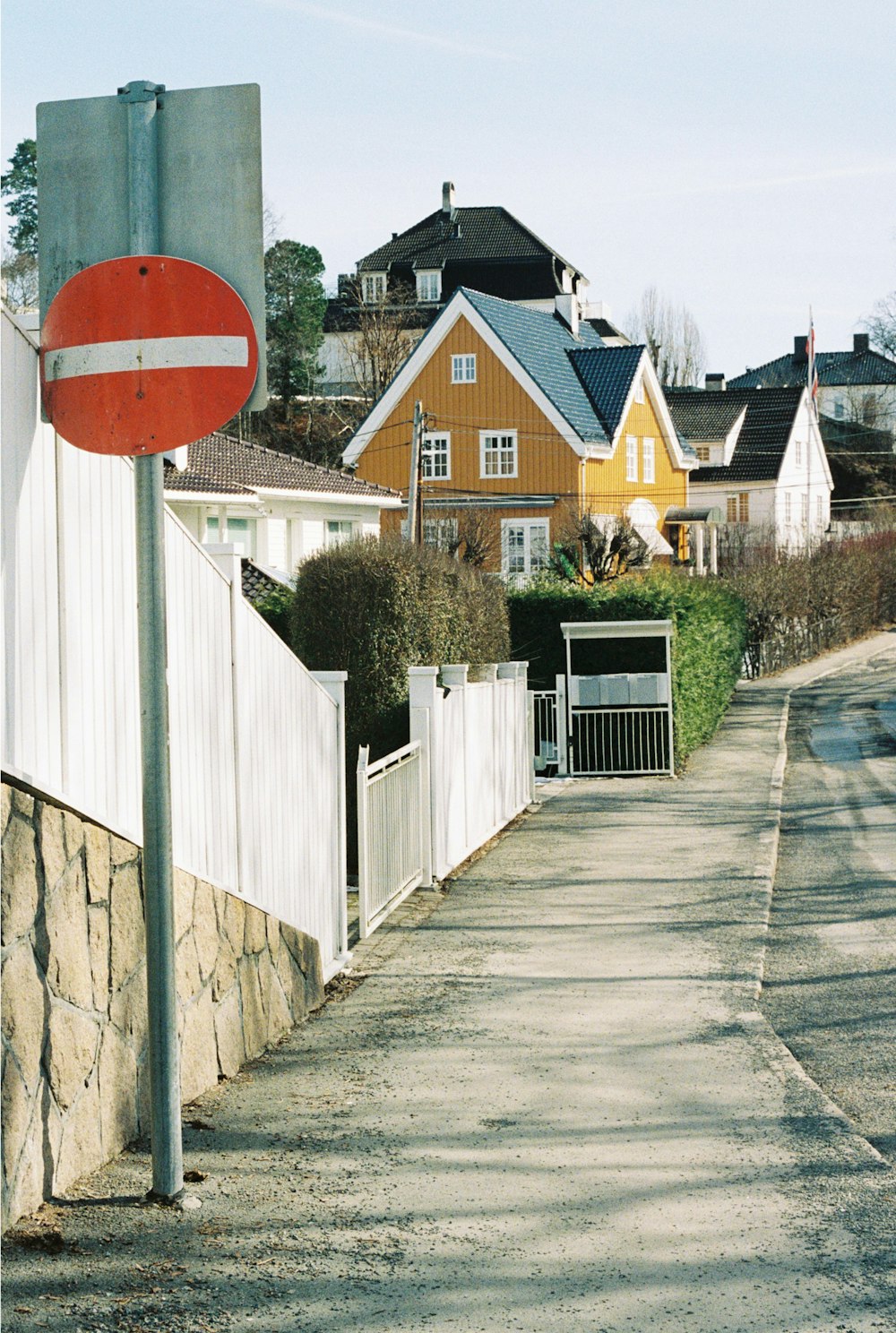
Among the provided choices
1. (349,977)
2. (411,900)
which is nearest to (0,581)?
(349,977)

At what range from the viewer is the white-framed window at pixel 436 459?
4641 cm

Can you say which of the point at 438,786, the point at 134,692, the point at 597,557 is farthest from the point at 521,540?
the point at 134,692

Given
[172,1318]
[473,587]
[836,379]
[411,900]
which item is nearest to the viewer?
[172,1318]

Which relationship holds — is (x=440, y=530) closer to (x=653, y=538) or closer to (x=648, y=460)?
(x=653, y=538)

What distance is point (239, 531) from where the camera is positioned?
32844 mm

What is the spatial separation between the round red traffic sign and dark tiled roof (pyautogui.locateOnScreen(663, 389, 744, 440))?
65588 mm

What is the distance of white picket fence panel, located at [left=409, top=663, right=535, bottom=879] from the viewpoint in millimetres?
11820

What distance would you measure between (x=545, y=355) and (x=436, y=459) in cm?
482

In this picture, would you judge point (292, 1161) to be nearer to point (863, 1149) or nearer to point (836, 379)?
point (863, 1149)

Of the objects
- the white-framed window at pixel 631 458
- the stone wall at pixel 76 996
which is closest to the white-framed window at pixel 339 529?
the white-framed window at pixel 631 458

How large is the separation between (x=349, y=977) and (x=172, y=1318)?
466 cm

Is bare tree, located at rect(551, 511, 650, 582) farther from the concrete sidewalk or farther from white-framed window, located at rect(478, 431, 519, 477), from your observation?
the concrete sidewalk

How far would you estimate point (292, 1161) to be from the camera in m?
5.43

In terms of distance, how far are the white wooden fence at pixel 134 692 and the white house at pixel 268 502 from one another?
2005 centimetres
